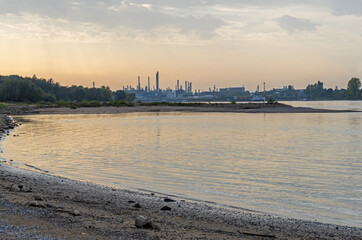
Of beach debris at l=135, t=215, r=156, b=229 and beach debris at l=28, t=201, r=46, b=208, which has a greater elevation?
beach debris at l=28, t=201, r=46, b=208

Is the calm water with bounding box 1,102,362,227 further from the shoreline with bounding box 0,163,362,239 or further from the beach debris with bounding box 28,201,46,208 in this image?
the beach debris with bounding box 28,201,46,208

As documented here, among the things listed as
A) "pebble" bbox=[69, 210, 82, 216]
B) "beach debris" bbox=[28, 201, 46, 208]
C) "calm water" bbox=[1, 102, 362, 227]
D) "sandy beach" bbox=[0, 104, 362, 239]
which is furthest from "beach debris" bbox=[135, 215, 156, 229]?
"calm water" bbox=[1, 102, 362, 227]

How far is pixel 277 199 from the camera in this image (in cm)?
1341

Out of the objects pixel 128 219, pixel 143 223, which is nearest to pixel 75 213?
pixel 128 219

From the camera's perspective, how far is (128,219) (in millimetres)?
9539

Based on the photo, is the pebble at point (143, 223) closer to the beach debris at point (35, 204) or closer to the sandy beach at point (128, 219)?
the sandy beach at point (128, 219)

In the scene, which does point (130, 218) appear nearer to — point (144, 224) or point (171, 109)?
point (144, 224)

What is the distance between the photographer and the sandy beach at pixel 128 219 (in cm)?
816

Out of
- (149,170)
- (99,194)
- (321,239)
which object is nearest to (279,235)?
(321,239)

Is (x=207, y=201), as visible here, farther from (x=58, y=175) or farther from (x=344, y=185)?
(x=58, y=175)

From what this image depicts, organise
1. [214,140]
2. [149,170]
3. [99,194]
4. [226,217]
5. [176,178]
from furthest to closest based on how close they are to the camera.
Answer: [214,140] → [149,170] → [176,178] → [99,194] → [226,217]

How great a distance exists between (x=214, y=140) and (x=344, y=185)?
63.7 feet

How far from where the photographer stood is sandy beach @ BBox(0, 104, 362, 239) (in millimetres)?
8164

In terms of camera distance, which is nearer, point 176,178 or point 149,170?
point 176,178
